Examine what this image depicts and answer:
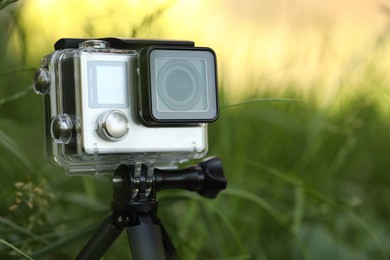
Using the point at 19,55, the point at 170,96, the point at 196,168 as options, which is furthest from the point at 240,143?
the point at 170,96

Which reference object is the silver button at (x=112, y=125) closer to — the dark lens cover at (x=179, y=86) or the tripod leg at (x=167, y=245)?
the dark lens cover at (x=179, y=86)

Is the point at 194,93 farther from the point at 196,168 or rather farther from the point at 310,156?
the point at 310,156

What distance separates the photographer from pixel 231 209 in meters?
1.95

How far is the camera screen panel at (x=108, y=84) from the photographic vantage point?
116 centimetres

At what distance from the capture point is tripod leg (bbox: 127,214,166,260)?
1176 millimetres

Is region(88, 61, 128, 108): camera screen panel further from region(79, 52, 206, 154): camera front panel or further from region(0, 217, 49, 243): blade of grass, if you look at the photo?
region(0, 217, 49, 243): blade of grass

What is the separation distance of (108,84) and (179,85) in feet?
0.32

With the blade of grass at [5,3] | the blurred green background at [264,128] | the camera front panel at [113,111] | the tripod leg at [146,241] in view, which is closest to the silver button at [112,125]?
the camera front panel at [113,111]

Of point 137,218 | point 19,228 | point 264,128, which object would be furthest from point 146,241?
point 264,128

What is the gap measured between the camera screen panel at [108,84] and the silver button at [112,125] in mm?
16

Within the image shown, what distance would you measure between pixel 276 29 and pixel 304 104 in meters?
0.25

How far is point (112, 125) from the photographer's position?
3.78 feet

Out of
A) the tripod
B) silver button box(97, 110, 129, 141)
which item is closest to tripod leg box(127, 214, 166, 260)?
the tripod

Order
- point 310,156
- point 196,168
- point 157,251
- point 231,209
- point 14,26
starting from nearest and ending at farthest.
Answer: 1. point 157,251
2. point 196,168
3. point 14,26
4. point 231,209
5. point 310,156
